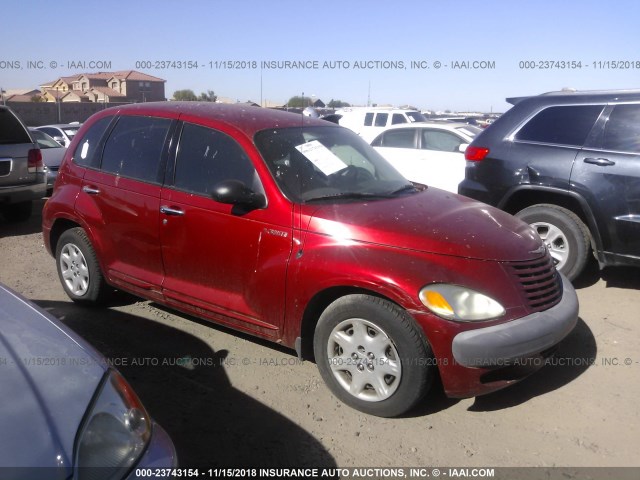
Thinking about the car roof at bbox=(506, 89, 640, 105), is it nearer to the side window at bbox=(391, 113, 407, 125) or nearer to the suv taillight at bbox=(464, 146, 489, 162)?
the suv taillight at bbox=(464, 146, 489, 162)

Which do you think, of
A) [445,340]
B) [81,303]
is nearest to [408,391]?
[445,340]

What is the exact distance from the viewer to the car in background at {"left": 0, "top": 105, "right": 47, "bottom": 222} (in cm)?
773

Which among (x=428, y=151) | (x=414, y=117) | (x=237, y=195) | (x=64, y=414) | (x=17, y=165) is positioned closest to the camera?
(x=64, y=414)

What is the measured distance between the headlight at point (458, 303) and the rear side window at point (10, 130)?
706 centimetres

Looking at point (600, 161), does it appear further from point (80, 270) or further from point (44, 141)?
point (44, 141)

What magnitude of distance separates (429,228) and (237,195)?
3.86 ft

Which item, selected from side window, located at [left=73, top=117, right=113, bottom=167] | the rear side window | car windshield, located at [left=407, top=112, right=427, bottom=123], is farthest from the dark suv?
car windshield, located at [left=407, top=112, right=427, bottom=123]

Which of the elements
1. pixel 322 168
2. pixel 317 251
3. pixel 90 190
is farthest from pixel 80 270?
pixel 317 251

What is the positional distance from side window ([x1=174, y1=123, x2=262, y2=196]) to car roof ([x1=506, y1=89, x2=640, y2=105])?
3.39 meters

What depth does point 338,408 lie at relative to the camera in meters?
3.37

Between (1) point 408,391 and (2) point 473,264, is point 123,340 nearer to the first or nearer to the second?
(1) point 408,391

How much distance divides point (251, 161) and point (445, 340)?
5.53ft

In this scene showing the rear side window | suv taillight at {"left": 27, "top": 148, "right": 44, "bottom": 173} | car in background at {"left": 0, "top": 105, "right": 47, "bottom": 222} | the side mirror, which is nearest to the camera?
the side mirror

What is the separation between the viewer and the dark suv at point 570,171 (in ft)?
16.0
